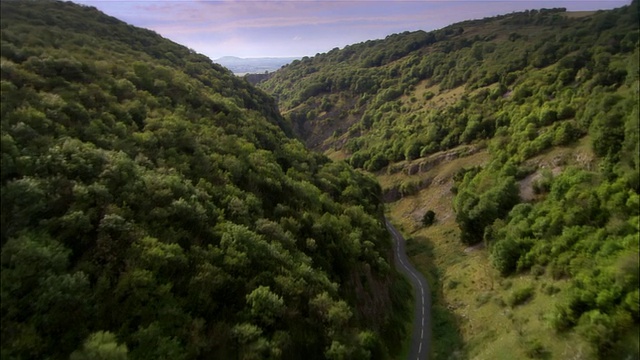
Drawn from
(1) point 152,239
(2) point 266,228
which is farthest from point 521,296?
(1) point 152,239

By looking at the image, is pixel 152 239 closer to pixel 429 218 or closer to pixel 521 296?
pixel 521 296

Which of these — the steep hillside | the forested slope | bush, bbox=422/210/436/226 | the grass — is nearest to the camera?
the forested slope

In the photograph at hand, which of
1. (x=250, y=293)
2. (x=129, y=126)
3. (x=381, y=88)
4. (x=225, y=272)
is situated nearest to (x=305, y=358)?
(x=250, y=293)

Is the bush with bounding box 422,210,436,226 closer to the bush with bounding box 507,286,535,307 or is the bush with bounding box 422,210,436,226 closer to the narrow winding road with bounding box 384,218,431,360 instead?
the narrow winding road with bounding box 384,218,431,360

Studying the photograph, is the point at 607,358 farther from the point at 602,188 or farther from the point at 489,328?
the point at 602,188

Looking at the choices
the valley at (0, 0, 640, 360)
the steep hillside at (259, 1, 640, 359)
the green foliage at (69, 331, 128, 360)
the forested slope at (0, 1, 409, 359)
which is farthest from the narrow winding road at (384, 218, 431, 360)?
the green foliage at (69, 331, 128, 360)

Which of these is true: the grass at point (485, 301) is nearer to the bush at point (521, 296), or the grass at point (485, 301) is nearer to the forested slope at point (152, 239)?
the bush at point (521, 296)

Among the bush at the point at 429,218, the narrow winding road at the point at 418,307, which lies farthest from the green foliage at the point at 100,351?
the bush at the point at 429,218
